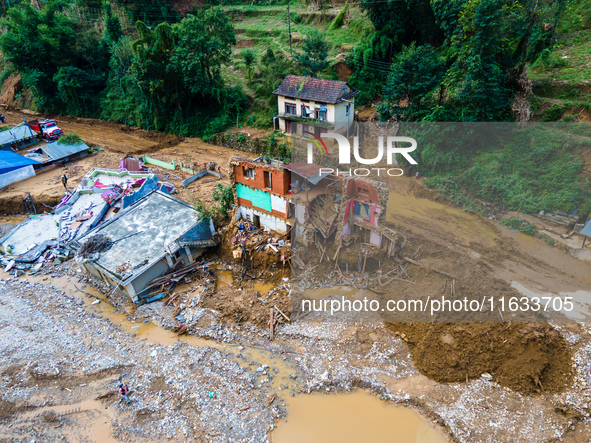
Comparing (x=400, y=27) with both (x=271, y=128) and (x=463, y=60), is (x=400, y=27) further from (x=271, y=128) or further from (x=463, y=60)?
(x=271, y=128)

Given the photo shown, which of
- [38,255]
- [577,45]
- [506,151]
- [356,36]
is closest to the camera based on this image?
[38,255]

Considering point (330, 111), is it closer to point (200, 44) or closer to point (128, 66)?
point (200, 44)

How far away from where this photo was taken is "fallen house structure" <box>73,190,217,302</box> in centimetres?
2161

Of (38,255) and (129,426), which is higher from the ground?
(38,255)

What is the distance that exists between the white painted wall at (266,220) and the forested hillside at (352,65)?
12733mm

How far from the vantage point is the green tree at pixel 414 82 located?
30406 millimetres

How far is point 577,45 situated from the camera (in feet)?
109

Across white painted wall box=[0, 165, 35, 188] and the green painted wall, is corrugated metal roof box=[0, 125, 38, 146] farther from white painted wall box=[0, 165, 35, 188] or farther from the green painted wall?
the green painted wall

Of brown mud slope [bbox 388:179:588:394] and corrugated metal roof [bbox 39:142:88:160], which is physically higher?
corrugated metal roof [bbox 39:142:88:160]

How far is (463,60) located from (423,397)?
994 inches

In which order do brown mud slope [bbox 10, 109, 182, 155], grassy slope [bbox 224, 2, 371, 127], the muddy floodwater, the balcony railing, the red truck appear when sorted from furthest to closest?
grassy slope [bbox 224, 2, 371, 127]
the red truck
brown mud slope [bbox 10, 109, 182, 155]
the balcony railing
the muddy floodwater

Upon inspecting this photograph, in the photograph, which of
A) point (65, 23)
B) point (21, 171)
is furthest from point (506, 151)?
point (65, 23)

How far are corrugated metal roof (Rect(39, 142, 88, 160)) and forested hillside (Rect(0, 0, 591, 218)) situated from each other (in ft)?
30.0

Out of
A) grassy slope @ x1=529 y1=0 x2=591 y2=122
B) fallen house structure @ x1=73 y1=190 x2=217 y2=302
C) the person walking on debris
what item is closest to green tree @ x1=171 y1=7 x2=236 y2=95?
fallen house structure @ x1=73 y1=190 x2=217 y2=302
